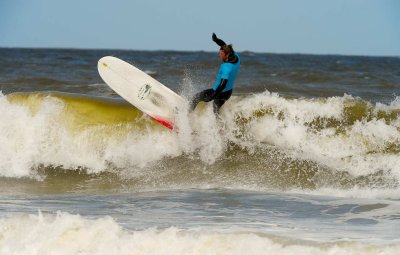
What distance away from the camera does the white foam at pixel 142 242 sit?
5.39 m

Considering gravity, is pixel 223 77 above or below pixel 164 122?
above

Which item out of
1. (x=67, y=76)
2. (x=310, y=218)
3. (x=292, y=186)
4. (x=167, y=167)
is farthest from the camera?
(x=67, y=76)

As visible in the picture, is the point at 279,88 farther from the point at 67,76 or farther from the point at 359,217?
the point at 359,217

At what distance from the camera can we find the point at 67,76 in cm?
2431

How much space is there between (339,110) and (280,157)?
196 cm

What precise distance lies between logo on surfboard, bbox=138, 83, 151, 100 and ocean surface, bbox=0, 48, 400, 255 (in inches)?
20.4

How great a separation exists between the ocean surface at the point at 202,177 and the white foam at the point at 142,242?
0.01 m

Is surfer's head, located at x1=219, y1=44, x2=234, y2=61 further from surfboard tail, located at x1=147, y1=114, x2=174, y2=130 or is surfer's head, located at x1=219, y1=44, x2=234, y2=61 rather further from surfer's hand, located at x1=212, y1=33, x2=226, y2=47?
surfboard tail, located at x1=147, y1=114, x2=174, y2=130

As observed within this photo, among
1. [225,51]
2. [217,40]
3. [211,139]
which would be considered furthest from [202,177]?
[217,40]

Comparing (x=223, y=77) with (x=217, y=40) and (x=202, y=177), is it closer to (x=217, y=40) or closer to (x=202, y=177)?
(x=217, y=40)

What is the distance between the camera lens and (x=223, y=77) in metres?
9.79

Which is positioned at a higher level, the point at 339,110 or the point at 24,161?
the point at 339,110

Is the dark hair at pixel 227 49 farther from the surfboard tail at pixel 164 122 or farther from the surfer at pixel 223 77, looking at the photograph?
the surfboard tail at pixel 164 122

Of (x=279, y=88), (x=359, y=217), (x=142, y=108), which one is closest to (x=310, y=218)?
(x=359, y=217)
